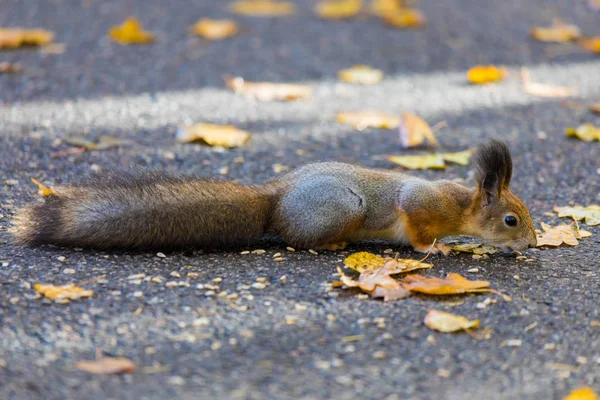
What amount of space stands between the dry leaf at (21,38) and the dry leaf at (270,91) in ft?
4.37

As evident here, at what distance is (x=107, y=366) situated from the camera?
201cm

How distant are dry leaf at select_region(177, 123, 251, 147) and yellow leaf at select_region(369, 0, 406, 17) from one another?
2.75 metres

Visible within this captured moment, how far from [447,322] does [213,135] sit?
1980mm

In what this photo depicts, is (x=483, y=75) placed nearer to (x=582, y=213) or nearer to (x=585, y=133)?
(x=585, y=133)

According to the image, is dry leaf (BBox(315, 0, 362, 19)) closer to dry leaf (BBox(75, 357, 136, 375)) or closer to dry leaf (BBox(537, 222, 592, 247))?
dry leaf (BBox(537, 222, 592, 247))

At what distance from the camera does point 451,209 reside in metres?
3.03

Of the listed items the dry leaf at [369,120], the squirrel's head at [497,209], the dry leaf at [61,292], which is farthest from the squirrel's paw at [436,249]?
the dry leaf at [369,120]

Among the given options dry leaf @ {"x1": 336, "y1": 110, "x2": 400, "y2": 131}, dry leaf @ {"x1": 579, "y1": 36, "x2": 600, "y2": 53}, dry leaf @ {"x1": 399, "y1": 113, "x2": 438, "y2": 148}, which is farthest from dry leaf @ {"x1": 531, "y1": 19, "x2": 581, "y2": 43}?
dry leaf @ {"x1": 399, "y1": 113, "x2": 438, "y2": 148}

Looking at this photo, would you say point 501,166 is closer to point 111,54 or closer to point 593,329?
point 593,329

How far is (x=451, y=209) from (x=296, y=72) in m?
2.32

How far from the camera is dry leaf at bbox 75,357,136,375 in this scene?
1994 millimetres

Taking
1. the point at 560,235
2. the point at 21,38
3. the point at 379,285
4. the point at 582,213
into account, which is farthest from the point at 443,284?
the point at 21,38

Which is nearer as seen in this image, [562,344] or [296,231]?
[562,344]

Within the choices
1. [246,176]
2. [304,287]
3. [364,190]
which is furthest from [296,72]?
[304,287]
